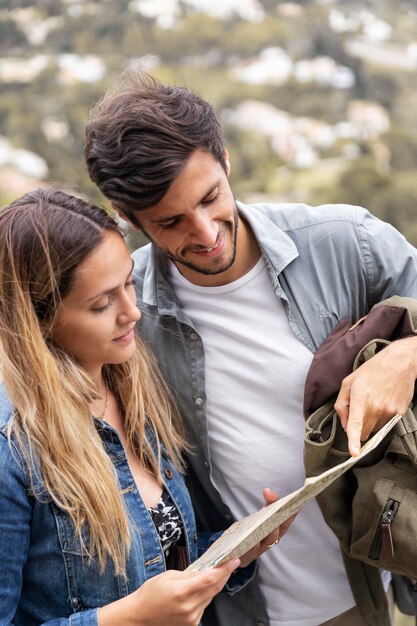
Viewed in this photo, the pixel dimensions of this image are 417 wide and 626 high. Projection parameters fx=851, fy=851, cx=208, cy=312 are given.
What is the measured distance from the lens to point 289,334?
1734 millimetres

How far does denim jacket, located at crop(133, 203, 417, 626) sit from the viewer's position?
5.65 feet

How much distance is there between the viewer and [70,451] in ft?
4.54

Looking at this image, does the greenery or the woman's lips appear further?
the greenery

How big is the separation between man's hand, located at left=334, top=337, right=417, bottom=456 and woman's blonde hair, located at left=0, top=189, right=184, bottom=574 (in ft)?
1.43

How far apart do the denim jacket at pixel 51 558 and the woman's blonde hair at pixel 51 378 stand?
0.07 feet

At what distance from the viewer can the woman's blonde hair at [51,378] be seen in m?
1.36

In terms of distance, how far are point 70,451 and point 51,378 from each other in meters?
0.12

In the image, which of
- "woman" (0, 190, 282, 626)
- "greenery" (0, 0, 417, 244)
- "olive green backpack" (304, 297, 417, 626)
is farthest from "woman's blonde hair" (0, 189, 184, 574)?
"greenery" (0, 0, 417, 244)

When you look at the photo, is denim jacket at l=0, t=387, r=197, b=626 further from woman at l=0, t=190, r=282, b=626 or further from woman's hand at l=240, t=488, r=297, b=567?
woman's hand at l=240, t=488, r=297, b=567

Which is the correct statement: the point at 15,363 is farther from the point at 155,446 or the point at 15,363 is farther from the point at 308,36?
the point at 308,36

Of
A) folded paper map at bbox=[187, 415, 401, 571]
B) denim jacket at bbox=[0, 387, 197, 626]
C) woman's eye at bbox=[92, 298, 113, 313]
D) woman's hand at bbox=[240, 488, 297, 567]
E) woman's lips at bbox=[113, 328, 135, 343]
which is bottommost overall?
woman's hand at bbox=[240, 488, 297, 567]

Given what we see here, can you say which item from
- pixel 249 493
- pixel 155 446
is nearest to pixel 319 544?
pixel 249 493

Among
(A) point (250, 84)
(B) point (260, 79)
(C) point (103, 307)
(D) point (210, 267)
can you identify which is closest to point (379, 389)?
(D) point (210, 267)

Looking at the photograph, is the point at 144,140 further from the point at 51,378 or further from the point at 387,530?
the point at 387,530
